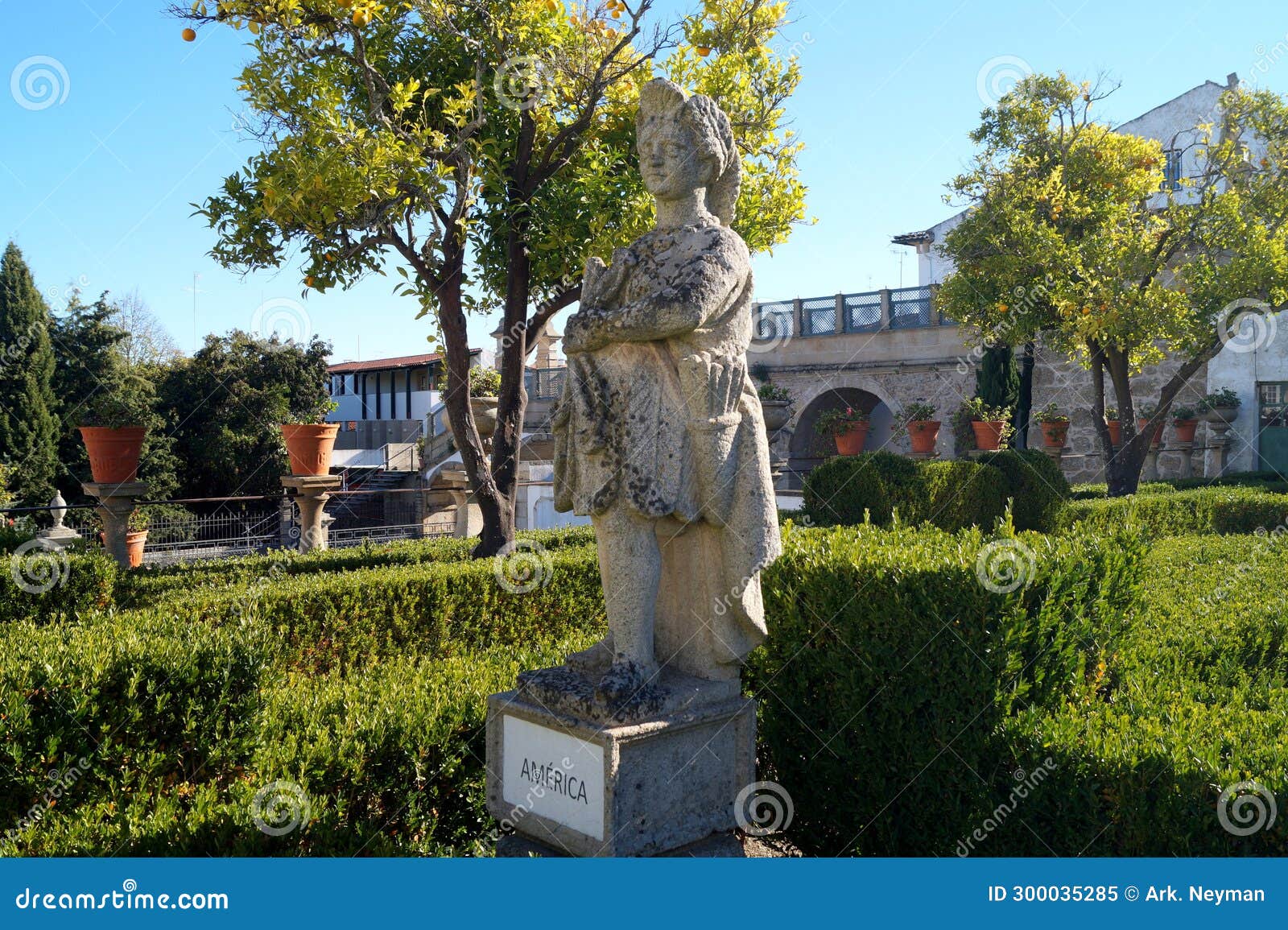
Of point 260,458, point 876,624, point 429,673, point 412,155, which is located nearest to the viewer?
point 876,624

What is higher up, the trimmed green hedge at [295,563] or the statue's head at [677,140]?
the statue's head at [677,140]

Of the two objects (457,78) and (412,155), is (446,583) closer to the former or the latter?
(412,155)

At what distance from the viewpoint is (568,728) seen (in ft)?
10.7

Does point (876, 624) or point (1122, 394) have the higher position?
point (1122, 394)

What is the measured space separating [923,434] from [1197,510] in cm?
468

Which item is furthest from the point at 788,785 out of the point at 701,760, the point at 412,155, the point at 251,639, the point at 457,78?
the point at 457,78

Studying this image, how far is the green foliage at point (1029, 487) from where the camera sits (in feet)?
38.5

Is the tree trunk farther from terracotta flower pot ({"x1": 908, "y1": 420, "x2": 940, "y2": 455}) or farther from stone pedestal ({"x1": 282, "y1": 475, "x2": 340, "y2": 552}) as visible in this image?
terracotta flower pot ({"x1": 908, "y1": 420, "x2": 940, "y2": 455})

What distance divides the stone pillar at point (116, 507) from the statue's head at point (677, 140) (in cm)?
680

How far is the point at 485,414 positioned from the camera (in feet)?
34.0

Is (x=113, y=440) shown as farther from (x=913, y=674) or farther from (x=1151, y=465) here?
(x=1151, y=465)

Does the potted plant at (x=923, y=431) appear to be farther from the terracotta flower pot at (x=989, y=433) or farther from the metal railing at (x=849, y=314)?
the metal railing at (x=849, y=314)

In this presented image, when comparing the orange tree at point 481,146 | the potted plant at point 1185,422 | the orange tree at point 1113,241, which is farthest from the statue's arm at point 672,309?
the potted plant at point 1185,422

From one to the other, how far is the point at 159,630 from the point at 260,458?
20.0 metres
